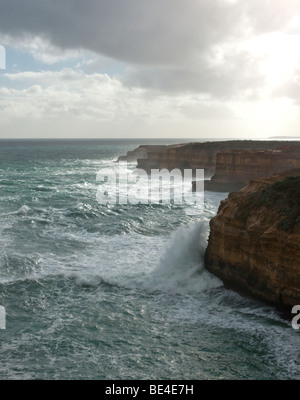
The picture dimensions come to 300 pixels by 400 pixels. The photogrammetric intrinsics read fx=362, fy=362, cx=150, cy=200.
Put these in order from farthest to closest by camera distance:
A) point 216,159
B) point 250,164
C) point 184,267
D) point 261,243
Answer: point 216,159
point 250,164
point 184,267
point 261,243

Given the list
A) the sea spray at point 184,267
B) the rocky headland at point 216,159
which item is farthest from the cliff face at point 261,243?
the rocky headland at point 216,159

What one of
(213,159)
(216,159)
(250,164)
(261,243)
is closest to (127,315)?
(261,243)

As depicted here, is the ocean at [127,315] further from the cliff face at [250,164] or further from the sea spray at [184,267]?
the cliff face at [250,164]

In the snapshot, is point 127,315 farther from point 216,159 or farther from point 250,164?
point 216,159

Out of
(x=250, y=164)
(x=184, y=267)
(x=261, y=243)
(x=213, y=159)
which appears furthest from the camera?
(x=213, y=159)

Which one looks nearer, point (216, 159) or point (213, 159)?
point (216, 159)
